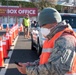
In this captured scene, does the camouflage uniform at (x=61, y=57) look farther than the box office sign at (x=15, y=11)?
No

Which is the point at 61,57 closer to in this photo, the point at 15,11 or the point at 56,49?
the point at 56,49

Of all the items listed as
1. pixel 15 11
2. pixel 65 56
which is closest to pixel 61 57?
pixel 65 56

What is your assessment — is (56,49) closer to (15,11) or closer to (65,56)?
(65,56)

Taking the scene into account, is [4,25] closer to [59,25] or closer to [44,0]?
[44,0]

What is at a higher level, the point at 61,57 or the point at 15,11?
the point at 61,57

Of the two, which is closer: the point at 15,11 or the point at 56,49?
the point at 56,49

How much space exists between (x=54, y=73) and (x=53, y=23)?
2.02 feet

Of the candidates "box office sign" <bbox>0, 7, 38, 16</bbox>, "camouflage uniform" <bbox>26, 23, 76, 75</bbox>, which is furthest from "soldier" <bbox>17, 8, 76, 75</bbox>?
"box office sign" <bbox>0, 7, 38, 16</bbox>

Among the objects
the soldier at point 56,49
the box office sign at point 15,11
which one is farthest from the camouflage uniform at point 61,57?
the box office sign at point 15,11

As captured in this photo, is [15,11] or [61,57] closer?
[61,57]

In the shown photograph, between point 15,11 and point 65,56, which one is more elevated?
point 65,56

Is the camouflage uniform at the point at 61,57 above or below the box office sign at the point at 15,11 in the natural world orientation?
above

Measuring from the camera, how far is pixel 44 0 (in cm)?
7812

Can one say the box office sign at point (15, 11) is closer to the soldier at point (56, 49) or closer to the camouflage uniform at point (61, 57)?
the soldier at point (56, 49)
